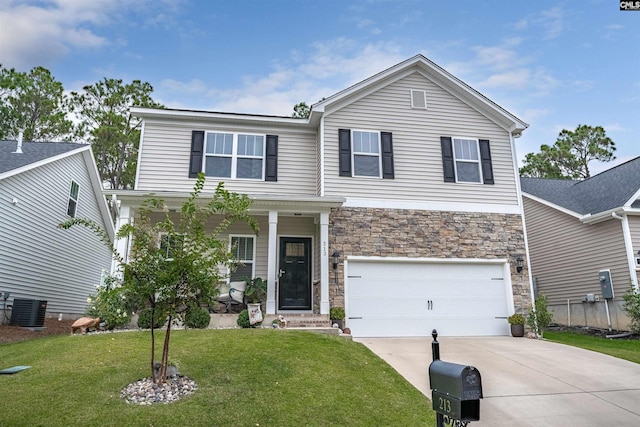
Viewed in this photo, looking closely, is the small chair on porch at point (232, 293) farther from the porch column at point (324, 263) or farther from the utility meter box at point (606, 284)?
the utility meter box at point (606, 284)

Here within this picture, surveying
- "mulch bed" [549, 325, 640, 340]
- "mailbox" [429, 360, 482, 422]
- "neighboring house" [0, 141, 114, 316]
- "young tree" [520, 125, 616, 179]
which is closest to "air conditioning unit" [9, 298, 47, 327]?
"neighboring house" [0, 141, 114, 316]

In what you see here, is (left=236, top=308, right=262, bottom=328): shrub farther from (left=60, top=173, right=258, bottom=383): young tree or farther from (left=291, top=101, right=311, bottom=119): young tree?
(left=291, top=101, right=311, bottom=119): young tree

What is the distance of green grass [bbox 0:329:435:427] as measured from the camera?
4180 mm

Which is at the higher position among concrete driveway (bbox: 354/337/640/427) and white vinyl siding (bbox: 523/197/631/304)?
white vinyl siding (bbox: 523/197/631/304)

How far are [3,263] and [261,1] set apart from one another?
Result: 9.84 metres

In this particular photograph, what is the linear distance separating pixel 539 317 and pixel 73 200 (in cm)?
1473

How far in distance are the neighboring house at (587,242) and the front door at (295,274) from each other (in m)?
8.77

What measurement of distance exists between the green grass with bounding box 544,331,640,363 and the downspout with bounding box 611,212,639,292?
1.72 metres

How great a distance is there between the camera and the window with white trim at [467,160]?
38.1 feet

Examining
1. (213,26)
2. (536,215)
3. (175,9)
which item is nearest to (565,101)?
(536,215)

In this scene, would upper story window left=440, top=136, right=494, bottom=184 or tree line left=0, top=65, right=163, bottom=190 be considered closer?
upper story window left=440, top=136, right=494, bottom=184

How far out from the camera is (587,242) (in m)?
13.1

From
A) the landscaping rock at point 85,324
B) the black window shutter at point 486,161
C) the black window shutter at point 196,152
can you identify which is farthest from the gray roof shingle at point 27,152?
the black window shutter at point 486,161

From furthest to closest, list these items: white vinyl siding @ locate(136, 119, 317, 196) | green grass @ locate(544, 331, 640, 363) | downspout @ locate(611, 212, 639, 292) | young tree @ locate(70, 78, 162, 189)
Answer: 1. young tree @ locate(70, 78, 162, 189)
2. downspout @ locate(611, 212, 639, 292)
3. white vinyl siding @ locate(136, 119, 317, 196)
4. green grass @ locate(544, 331, 640, 363)
